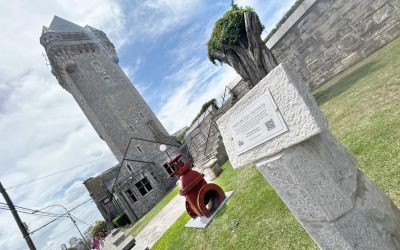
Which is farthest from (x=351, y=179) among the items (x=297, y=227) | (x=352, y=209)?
(x=297, y=227)

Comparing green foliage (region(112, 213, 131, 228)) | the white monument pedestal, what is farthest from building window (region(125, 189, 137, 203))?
the white monument pedestal

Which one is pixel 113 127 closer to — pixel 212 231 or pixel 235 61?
pixel 235 61

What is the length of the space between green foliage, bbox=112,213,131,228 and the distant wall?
1939 centimetres

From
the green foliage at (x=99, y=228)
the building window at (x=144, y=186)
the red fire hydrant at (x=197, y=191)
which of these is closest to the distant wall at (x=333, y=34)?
the red fire hydrant at (x=197, y=191)

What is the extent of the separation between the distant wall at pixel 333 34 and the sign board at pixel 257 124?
7959 mm

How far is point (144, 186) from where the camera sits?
23.9m

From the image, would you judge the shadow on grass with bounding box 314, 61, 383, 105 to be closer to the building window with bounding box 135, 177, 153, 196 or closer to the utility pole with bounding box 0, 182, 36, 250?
the utility pole with bounding box 0, 182, 36, 250

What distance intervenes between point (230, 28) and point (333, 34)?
380 centimetres

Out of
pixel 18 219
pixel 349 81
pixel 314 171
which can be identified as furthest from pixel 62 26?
pixel 314 171

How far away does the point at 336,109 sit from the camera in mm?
6379

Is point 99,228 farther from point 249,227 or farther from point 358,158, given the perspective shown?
point 358,158

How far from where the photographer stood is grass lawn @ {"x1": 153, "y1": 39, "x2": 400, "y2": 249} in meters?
3.59

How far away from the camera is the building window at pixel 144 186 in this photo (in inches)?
934

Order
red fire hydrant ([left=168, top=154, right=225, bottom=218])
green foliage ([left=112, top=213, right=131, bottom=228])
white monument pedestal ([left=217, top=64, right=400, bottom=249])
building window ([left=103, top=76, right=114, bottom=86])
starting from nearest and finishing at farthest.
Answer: white monument pedestal ([left=217, top=64, right=400, bottom=249]) → red fire hydrant ([left=168, top=154, right=225, bottom=218]) → green foliage ([left=112, top=213, right=131, bottom=228]) → building window ([left=103, top=76, right=114, bottom=86])
